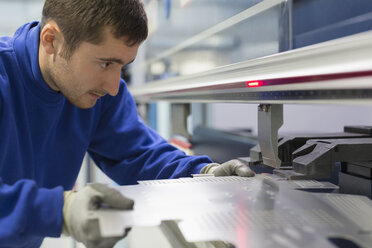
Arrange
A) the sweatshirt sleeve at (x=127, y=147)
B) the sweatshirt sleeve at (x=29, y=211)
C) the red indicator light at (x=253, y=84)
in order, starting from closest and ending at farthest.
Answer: the sweatshirt sleeve at (x=29, y=211)
the red indicator light at (x=253, y=84)
the sweatshirt sleeve at (x=127, y=147)

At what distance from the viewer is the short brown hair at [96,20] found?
1.10 meters

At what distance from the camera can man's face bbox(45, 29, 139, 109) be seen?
1116 mm

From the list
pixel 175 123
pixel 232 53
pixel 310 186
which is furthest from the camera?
pixel 175 123

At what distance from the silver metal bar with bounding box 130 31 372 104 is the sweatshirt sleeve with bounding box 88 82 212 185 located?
30cm

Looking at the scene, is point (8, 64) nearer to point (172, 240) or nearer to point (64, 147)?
point (64, 147)

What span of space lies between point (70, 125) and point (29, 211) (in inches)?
29.0

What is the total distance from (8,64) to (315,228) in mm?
1042

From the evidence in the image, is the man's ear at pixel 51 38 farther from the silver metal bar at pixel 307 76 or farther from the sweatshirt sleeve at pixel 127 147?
the silver metal bar at pixel 307 76

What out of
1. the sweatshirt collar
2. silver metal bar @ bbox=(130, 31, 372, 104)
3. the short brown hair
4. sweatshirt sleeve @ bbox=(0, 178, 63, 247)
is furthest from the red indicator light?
the sweatshirt collar

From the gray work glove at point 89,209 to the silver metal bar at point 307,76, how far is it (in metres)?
0.42

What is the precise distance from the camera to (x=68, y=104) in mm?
1476

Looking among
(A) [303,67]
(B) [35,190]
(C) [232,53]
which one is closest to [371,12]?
(A) [303,67]

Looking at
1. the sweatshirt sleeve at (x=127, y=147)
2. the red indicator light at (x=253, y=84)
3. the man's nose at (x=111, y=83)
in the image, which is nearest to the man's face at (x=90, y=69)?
Result: the man's nose at (x=111, y=83)

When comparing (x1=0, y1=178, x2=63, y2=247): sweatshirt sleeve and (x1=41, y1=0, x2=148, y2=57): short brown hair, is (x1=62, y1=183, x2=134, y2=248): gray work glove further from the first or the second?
(x1=41, y1=0, x2=148, y2=57): short brown hair
